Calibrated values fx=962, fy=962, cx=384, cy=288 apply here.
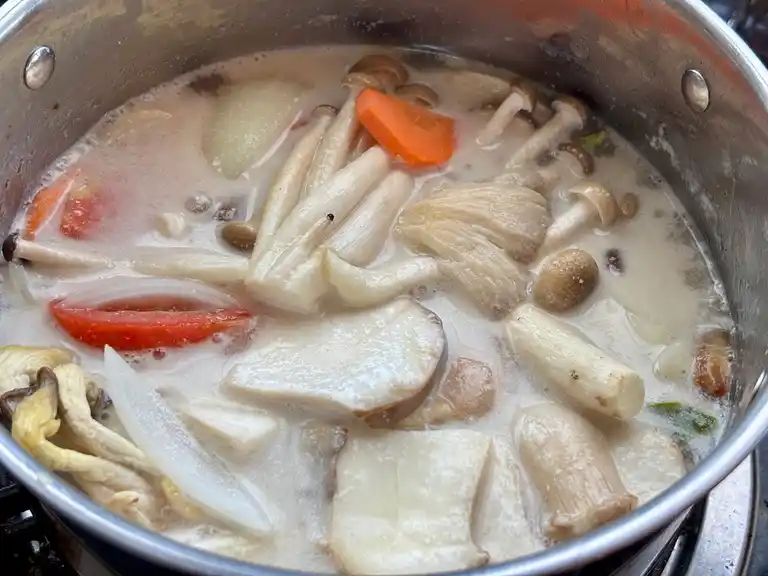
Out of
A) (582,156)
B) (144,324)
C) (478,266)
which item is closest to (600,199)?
(582,156)

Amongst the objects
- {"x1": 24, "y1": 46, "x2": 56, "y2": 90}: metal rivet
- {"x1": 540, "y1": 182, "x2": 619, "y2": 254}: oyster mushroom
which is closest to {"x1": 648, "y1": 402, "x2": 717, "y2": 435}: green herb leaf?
{"x1": 540, "y1": 182, "x2": 619, "y2": 254}: oyster mushroom

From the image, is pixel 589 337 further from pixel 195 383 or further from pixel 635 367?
pixel 195 383

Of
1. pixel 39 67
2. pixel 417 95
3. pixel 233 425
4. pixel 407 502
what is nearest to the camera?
pixel 407 502

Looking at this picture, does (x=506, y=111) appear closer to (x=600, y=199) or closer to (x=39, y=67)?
(x=600, y=199)

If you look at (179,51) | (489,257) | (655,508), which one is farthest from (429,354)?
(179,51)

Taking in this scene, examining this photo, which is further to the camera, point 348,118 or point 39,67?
point 348,118

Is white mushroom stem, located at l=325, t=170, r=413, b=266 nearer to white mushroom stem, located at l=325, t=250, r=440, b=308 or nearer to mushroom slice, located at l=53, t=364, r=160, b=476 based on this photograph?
white mushroom stem, located at l=325, t=250, r=440, b=308
